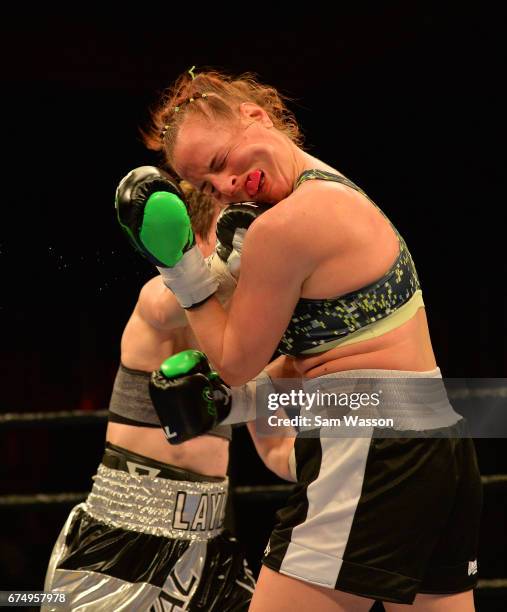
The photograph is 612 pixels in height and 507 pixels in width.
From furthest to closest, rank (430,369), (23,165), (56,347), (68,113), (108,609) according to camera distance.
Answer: (56,347) → (68,113) → (23,165) → (108,609) → (430,369)

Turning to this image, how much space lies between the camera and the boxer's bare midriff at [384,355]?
1.33 metres

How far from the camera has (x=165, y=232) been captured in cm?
138

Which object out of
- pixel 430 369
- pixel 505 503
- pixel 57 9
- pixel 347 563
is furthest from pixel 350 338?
pixel 57 9

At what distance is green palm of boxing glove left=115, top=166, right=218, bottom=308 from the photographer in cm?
138

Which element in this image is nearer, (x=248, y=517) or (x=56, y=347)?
(x=248, y=517)

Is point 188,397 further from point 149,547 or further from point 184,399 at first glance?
point 149,547

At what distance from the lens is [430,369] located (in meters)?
1.38

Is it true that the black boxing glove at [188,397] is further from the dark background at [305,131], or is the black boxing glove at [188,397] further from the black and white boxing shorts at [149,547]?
the dark background at [305,131]

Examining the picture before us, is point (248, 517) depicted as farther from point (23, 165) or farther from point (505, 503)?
point (23, 165)

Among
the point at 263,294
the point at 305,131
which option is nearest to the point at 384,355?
the point at 263,294

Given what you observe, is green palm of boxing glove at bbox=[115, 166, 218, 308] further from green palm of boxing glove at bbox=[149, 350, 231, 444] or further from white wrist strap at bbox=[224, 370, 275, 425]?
white wrist strap at bbox=[224, 370, 275, 425]

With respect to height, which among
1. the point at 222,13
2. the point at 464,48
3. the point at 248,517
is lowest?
the point at 248,517

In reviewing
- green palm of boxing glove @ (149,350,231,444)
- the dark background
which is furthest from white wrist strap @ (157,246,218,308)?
the dark background

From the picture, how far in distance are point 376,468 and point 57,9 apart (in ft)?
10.2
